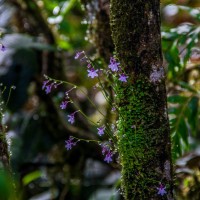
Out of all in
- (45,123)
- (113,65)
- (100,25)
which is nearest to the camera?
(113,65)

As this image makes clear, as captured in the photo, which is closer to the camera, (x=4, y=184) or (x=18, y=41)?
(x=4, y=184)

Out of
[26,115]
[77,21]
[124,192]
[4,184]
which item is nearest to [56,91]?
[26,115]

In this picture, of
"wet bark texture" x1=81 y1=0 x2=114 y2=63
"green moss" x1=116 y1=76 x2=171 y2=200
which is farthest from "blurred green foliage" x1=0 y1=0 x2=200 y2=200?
"green moss" x1=116 y1=76 x2=171 y2=200

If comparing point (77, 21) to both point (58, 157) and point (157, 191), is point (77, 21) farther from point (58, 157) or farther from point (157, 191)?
point (157, 191)

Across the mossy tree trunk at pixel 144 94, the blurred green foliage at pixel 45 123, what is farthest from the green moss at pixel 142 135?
the blurred green foliage at pixel 45 123

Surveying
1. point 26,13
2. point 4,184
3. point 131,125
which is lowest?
point 4,184

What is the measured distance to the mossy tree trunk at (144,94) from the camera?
137 centimetres

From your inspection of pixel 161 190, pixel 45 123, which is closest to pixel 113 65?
pixel 161 190

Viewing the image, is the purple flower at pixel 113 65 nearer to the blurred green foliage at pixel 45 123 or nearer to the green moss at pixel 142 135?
the green moss at pixel 142 135

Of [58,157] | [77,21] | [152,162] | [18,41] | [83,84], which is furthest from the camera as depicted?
[77,21]

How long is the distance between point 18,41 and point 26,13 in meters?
0.35

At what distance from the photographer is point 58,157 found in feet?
10.3

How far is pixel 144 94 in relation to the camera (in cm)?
138

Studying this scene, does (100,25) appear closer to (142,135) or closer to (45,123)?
(142,135)
